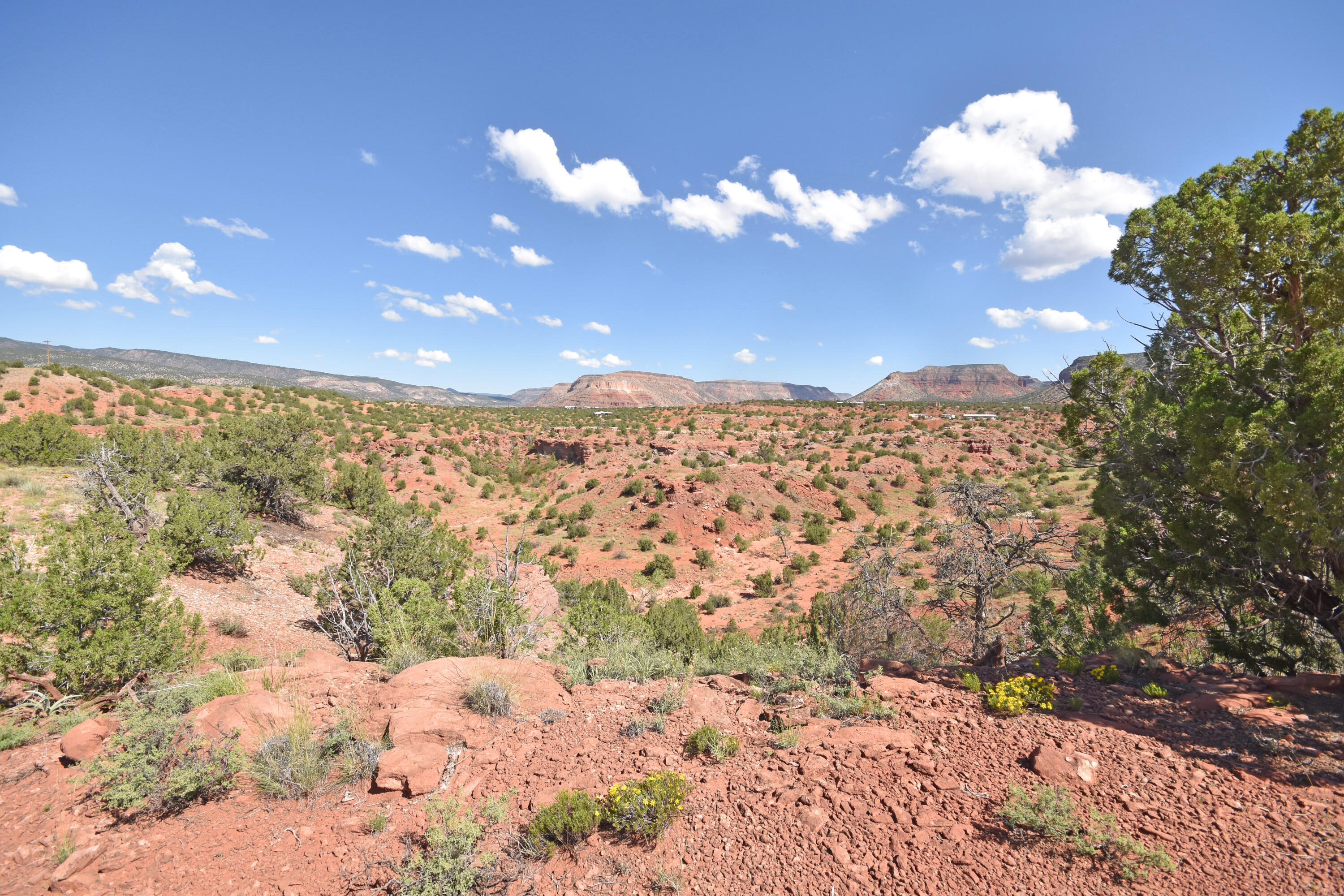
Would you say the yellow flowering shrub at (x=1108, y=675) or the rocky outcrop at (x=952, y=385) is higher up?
the rocky outcrop at (x=952, y=385)

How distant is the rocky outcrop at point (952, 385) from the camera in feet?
454

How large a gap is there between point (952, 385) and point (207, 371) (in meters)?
177

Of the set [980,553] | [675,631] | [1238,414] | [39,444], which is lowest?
[675,631]

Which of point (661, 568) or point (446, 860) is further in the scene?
point (661, 568)

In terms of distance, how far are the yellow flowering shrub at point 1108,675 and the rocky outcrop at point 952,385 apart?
138113mm

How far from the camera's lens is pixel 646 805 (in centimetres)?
364

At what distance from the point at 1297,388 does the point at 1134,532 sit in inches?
103

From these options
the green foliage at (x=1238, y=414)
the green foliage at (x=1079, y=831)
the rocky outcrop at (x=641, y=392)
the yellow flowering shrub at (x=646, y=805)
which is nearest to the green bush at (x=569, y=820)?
the yellow flowering shrub at (x=646, y=805)

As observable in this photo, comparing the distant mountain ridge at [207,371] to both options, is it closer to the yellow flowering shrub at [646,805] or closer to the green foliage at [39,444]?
the green foliage at [39,444]

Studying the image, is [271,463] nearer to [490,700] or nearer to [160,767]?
[160,767]

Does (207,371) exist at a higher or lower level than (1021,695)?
higher

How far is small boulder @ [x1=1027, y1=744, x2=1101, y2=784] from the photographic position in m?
3.90

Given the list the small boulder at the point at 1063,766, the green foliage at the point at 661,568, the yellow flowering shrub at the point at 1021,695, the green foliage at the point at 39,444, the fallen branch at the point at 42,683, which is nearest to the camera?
the small boulder at the point at 1063,766

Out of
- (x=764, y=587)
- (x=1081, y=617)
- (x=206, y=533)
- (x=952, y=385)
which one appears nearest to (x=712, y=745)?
(x=1081, y=617)
